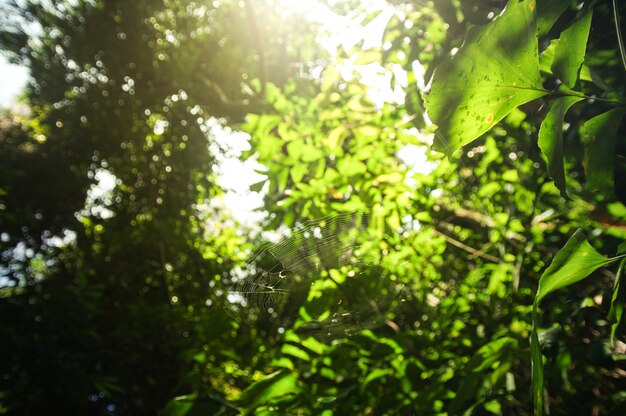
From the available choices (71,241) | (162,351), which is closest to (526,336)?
(162,351)

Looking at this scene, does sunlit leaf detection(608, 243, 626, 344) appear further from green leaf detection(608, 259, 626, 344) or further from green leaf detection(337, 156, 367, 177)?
green leaf detection(337, 156, 367, 177)

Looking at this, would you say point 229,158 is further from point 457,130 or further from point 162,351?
point 457,130

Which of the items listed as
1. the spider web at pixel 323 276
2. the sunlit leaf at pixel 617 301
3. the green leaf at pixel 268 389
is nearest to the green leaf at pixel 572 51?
the sunlit leaf at pixel 617 301

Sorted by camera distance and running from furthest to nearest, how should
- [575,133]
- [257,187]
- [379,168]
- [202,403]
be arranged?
[379,168]
[257,187]
[575,133]
[202,403]

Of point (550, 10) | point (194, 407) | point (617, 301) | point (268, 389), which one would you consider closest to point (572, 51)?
point (550, 10)

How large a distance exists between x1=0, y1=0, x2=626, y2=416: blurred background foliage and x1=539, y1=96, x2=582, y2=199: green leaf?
0.08 m

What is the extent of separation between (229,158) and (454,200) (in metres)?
5.41

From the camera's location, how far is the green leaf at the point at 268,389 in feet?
3.48

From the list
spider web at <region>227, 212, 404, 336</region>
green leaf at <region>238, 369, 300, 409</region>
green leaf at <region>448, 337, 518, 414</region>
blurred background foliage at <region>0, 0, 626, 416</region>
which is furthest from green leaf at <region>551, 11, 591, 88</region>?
spider web at <region>227, 212, 404, 336</region>

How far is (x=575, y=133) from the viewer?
1312mm

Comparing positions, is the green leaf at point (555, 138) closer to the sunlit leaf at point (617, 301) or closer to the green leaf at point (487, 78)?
the green leaf at point (487, 78)

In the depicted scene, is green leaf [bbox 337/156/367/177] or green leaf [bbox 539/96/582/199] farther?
green leaf [bbox 337/156/367/177]

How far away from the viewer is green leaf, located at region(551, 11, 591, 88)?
2.10 ft

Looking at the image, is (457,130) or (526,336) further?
(526,336)
